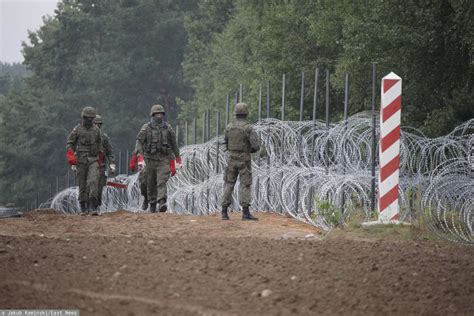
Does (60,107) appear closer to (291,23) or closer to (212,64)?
(212,64)

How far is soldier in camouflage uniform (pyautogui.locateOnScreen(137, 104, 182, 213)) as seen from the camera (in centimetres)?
1783

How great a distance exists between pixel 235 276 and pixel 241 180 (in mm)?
7322

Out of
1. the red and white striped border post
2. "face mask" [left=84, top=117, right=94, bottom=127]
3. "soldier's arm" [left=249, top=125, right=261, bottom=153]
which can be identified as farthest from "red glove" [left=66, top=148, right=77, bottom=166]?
the red and white striped border post

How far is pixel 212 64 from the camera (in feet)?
194

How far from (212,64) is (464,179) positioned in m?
47.2

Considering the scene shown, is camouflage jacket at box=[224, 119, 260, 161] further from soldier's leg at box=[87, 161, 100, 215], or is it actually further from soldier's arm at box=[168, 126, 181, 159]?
soldier's leg at box=[87, 161, 100, 215]

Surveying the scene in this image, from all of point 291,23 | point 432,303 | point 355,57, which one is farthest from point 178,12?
point 432,303

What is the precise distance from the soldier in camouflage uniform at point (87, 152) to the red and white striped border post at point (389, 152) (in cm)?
662

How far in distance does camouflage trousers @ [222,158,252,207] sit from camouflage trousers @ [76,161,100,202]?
2.80 metres

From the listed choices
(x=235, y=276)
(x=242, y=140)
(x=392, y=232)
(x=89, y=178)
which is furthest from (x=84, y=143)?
(x=235, y=276)

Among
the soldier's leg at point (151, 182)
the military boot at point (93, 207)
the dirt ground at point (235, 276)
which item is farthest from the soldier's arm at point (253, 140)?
the dirt ground at point (235, 276)

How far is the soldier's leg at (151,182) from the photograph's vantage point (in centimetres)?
1802

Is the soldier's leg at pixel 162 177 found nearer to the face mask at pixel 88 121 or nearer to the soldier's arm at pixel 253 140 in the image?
the face mask at pixel 88 121

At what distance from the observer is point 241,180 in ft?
52.4
